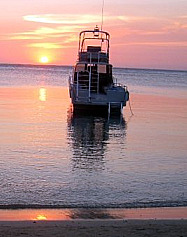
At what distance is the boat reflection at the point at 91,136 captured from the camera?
1378 centimetres

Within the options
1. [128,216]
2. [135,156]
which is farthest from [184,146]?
[128,216]

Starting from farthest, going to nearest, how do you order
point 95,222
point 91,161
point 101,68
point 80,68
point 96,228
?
point 101,68 < point 80,68 < point 91,161 < point 95,222 < point 96,228

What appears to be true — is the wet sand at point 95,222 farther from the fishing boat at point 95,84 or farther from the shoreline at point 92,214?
the fishing boat at point 95,84

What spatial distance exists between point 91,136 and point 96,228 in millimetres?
11527

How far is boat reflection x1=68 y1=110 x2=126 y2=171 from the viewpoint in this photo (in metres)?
13.8

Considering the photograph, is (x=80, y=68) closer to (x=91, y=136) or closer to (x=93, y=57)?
(x=93, y=57)

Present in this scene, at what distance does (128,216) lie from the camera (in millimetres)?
8750

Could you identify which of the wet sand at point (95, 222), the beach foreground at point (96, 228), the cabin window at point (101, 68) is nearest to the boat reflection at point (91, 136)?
the cabin window at point (101, 68)

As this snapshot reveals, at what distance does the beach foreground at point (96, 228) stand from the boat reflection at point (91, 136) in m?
4.80

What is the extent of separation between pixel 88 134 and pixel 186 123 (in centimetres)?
597

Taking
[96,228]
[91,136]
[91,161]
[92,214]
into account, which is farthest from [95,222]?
[91,136]

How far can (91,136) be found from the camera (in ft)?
62.3

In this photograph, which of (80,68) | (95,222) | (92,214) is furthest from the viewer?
(80,68)

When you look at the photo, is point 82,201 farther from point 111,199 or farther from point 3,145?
point 3,145
